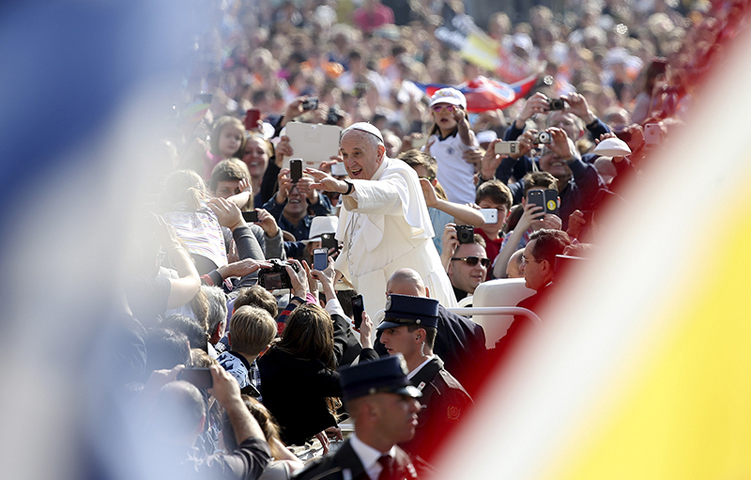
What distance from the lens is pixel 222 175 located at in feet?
23.2

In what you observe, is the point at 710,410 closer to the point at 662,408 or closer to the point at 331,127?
the point at 662,408

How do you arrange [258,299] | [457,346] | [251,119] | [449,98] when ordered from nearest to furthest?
[457,346]
[258,299]
[449,98]
[251,119]

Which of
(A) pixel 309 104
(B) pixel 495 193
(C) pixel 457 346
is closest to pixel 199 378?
(C) pixel 457 346

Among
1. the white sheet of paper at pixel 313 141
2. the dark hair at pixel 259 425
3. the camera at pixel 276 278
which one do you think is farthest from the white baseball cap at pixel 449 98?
the dark hair at pixel 259 425

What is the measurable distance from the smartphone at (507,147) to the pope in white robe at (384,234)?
227 centimetres

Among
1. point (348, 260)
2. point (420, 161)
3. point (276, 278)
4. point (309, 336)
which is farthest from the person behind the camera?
point (420, 161)

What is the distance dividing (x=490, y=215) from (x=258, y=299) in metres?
2.61

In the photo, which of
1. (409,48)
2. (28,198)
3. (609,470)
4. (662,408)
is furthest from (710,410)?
(409,48)

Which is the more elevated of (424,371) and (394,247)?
(424,371)

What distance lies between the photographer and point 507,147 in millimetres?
8070

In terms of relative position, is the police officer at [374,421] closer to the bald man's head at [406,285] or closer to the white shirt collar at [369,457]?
the white shirt collar at [369,457]

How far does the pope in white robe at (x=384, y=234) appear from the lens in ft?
19.0

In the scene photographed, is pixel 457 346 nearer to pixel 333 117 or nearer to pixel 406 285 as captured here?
pixel 406 285

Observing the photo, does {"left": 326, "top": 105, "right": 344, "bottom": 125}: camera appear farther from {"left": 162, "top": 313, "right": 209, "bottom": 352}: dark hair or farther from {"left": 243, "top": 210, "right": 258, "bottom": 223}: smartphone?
{"left": 162, "top": 313, "right": 209, "bottom": 352}: dark hair
